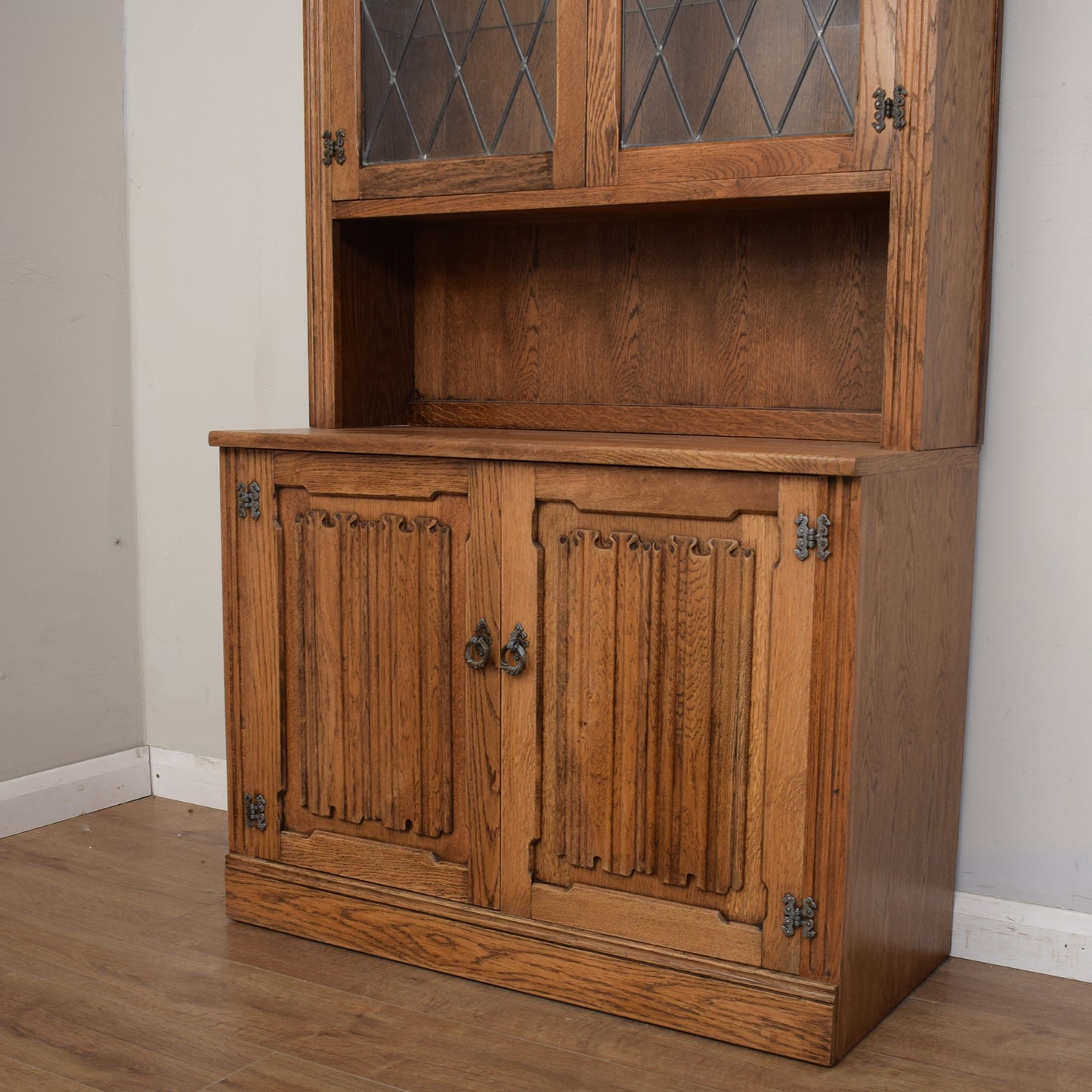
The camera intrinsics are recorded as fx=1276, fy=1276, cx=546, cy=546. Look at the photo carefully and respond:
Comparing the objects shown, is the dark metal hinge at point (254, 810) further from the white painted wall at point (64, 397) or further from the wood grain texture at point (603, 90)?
the wood grain texture at point (603, 90)

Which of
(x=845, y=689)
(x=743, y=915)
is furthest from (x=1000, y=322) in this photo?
(x=743, y=915)

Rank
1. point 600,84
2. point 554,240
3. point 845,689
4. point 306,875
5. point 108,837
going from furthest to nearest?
1. point 108,837
2. point 554,240
3. point 306,875
4. point 600,84
5. point 845,689

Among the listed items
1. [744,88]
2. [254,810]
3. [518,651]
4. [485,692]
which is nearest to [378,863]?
[254,810]

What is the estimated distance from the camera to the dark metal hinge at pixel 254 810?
2.47 m

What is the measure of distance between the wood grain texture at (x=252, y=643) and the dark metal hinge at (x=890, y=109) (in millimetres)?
1228

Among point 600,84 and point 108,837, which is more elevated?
point 600,84

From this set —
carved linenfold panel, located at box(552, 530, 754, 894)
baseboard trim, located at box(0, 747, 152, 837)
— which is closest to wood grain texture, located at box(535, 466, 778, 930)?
carved linenfold panel, located at box(552, 530, 754, 894)

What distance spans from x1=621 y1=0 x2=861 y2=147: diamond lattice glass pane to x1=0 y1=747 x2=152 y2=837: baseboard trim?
202 centimetres

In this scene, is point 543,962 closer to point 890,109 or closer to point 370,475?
point 370,475

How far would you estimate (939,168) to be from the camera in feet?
6.59

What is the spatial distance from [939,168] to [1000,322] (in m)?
0.39

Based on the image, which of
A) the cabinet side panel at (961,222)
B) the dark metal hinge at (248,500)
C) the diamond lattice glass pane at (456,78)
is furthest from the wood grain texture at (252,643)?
the cabinet side panel at (961,222)

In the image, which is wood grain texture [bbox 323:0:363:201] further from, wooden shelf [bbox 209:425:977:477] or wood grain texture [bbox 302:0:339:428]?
wooden shelf [bbox 209:425:977:477]

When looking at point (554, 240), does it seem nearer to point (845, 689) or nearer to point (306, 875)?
point (845, 689)
